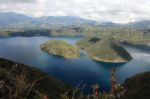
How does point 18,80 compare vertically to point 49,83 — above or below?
above

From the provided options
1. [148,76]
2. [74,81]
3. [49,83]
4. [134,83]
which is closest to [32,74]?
[49,83]

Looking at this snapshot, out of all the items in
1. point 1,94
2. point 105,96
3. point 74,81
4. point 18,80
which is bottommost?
point 74,81

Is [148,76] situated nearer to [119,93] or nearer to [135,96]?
[135,96]

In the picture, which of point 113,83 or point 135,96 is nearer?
point 113,83

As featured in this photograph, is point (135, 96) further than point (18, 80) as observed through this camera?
Yes

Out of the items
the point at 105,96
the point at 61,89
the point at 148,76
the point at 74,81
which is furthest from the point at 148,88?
the point at 105,96

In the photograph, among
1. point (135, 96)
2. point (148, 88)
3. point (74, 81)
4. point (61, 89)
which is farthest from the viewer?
point (74, 81)

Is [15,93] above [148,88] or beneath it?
above

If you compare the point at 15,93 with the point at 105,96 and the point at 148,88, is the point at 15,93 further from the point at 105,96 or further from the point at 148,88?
the point at 148,88

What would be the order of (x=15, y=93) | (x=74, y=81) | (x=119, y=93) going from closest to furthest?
(x=15, y=93)
(x=119, y=93)
(x=74, y=81)
